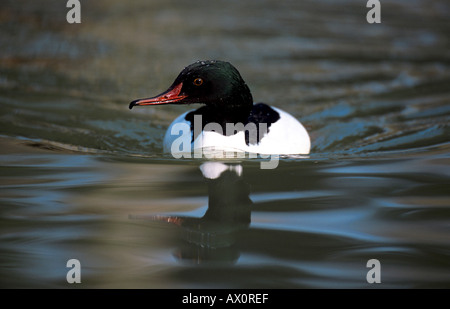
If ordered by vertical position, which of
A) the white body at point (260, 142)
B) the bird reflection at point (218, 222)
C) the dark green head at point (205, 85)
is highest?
the dark green head at point (205, 85)

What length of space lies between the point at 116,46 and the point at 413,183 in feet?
20.8

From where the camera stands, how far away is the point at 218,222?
14.3ft

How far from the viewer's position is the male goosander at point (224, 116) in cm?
581

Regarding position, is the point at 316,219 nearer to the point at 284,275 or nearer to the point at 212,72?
the point at 284,275

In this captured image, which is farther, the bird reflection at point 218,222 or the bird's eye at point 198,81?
the bird's eye at point 198,81

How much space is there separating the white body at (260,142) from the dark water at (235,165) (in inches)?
9.0

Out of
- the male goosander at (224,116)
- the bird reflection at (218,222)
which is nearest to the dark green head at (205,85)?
the male goosander at (224,116)

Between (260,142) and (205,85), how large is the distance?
28.4 inches

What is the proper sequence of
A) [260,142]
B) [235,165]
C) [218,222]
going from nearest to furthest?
[218,222], [235,165], [260,142]

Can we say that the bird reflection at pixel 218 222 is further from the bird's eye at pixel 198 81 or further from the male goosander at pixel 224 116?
the bird's eye at pixel 198 81

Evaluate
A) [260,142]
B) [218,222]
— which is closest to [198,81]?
[260,142]

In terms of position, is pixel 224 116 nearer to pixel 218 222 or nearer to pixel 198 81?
pixel 198 81

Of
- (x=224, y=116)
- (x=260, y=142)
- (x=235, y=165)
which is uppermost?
(x=224, y=116)

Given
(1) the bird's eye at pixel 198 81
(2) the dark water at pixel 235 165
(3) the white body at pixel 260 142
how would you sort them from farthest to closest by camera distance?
1. (3) the white body at pixel 260 142
2. (1) the bird's eye at pixel 198 81
3. (2) the dark water at pixel 235 165
